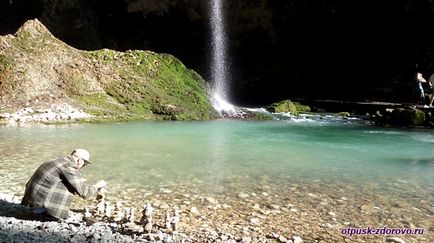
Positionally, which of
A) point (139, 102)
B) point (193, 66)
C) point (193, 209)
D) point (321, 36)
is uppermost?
point (321, 36)

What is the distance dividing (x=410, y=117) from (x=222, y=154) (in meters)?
11.8

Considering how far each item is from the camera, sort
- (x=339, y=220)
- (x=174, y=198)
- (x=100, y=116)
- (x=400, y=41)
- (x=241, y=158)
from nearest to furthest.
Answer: (x=339, y=220) → (x=174, y=198) → (x=241, y=158) → (x=100, y=116) → (x=400, y=41)

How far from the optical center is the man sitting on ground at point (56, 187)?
5.32 meters

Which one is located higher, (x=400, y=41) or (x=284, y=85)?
(x=400, y=41)

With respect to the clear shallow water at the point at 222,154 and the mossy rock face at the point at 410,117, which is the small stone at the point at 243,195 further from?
the mossy rock face at the point at 410,117

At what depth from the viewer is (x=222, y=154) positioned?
11.3 metres

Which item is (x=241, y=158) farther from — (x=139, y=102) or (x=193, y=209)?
(x=139, y=102)

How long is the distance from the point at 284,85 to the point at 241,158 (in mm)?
20974

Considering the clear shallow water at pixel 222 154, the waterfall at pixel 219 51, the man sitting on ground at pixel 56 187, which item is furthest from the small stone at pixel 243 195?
the waterfall at pixel 219 51

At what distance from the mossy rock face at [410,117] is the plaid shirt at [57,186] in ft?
57.0

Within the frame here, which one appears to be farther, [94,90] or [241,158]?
[94,90]

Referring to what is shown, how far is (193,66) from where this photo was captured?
3147cm

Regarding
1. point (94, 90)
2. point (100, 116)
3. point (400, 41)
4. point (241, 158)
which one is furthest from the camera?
point (400, 41)

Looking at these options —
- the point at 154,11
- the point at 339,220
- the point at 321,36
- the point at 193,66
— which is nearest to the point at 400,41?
the point at 321,36
